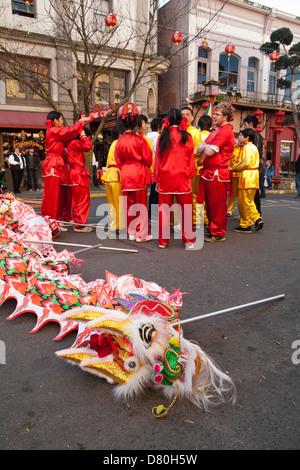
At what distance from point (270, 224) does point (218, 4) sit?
17.7 meters

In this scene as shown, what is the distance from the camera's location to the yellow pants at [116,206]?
18.5ft

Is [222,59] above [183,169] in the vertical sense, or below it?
above

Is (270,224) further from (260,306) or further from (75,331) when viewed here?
(75,331)

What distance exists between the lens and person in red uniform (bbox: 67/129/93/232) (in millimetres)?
5383

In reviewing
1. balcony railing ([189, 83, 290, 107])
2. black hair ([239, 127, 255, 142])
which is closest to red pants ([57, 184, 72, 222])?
black hair ([239, 127, 255, 142])

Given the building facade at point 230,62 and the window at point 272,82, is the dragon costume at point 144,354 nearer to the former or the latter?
the building facade at point 230,62

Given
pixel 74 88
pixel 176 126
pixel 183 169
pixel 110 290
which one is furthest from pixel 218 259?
pixel 74 88

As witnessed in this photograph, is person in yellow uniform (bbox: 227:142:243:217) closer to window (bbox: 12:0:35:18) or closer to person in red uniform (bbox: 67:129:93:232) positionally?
person in red uniform (bbox: 67:129:93:232)

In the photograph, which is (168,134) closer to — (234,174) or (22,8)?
(234,174)

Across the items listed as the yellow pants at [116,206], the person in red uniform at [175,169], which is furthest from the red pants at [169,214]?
the yellow pants at [116,206]

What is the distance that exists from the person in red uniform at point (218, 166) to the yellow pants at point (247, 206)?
751 millimetres

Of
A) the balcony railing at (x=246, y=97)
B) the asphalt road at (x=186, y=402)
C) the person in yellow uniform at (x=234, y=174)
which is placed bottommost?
the asphalt road at (x=186, y=402)

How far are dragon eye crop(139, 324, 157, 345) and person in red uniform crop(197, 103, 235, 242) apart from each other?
3.52 meters

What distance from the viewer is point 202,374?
172cm
